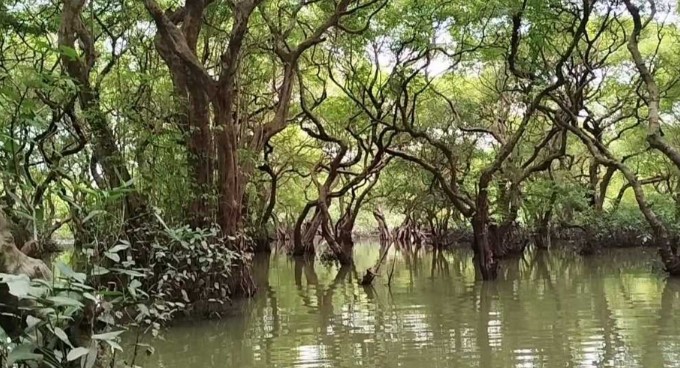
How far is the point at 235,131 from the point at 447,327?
4.46m

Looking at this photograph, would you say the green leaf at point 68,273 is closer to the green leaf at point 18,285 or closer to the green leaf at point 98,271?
the green leaf at point 18,285

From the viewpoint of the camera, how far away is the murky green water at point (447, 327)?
6.17m

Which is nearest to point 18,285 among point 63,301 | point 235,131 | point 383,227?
point 63,301

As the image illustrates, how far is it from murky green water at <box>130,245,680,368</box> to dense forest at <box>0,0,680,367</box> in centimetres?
76

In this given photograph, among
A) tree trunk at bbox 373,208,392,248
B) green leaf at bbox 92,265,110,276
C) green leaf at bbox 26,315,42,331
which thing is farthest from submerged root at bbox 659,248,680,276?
tree trunk at bbox 373,208,392,248

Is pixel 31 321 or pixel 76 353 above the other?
pixel 31 321

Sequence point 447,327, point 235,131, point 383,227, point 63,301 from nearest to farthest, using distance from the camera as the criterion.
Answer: point 63,301
point 447,327
point 235,131
point 383,227

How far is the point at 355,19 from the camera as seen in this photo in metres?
12.9

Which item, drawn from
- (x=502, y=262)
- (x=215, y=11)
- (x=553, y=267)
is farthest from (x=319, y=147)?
(x=215, y=11)

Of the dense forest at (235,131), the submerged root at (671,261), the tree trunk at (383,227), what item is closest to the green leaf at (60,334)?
the dense forest at (235,131)

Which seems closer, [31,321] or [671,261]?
[31,321]

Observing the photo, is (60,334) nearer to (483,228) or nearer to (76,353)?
(76,353)

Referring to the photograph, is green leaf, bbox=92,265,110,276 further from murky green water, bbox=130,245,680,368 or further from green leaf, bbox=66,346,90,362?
murky green water, bbox=130,245,680,368

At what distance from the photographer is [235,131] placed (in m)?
10.4
